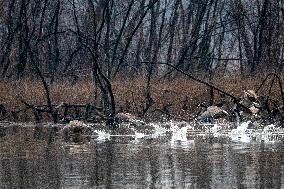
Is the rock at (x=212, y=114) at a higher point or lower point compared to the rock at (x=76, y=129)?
higher

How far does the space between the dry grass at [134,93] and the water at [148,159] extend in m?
4.16

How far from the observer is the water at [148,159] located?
746 cm

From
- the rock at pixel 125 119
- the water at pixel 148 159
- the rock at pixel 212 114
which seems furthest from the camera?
the rock at pixel 212 114

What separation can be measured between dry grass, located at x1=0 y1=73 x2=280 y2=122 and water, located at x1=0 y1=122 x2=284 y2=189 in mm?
4165

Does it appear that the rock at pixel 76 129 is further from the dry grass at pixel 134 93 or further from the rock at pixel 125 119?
the dry grass at pixel 134 93

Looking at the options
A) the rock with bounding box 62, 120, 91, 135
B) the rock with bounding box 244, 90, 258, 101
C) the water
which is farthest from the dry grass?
the water

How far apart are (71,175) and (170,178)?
3.64 feet

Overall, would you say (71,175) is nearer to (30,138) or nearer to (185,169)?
(185,169)

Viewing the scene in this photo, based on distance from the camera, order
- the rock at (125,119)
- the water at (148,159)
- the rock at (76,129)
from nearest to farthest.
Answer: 1. the water at (148,159)
2. the rock at (76,129)
3. the rock at (125,119)

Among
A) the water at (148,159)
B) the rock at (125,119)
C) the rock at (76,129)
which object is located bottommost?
the water at (148,159)

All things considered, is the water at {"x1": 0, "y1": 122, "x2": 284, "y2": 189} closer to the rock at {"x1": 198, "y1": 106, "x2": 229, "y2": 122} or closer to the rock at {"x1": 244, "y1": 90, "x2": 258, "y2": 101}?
the rock at {"x1": 198, "y1": 106, "x2": 229, "y2": 122}

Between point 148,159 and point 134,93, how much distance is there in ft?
30.8

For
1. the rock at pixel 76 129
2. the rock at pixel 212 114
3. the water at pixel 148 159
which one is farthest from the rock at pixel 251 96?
the rock at pixel 76 129

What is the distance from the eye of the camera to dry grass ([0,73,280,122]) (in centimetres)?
1823
